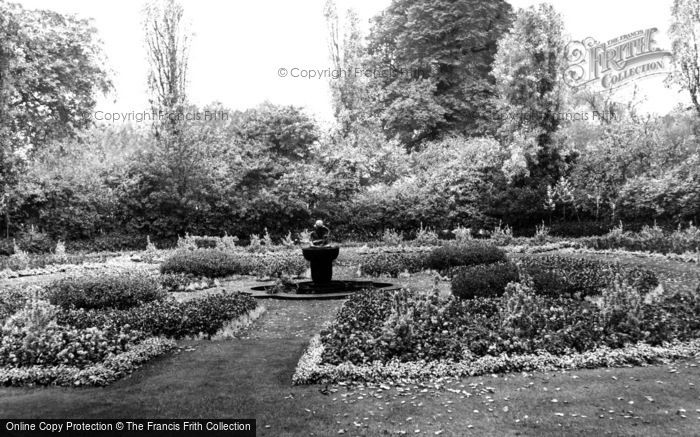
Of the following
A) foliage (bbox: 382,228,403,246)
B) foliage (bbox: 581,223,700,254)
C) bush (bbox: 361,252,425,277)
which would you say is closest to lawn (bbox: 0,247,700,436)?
bush (bbox: 361,252,425,277)

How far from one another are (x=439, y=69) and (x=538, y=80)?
9792 mm

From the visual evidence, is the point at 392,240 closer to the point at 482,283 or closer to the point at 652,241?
the point at 652,241

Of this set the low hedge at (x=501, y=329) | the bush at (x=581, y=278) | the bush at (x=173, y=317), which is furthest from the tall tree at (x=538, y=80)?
the bush at (x=173, y=317)

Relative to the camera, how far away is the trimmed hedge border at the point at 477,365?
6152 mm

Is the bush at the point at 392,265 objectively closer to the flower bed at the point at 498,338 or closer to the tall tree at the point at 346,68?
the flower bed at the point at 498,338

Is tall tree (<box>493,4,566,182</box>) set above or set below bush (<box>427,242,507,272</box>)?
above

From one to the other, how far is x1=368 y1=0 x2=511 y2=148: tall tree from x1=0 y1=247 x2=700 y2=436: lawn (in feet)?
80.7

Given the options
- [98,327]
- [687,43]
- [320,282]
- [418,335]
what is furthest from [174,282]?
[687,43]

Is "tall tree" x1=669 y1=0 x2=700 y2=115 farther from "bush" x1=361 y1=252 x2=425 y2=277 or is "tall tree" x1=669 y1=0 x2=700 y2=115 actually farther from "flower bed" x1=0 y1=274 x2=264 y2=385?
"flower bed" x1=0 y1=274 x2=264 y2=385

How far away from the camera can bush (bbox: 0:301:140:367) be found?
6840mm

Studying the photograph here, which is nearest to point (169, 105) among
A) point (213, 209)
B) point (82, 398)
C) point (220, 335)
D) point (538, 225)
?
point (213, 209)

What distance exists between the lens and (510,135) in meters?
23.8

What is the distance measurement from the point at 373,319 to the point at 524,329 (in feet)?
6.92

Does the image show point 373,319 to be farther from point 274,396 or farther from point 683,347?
point 683,347
